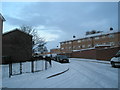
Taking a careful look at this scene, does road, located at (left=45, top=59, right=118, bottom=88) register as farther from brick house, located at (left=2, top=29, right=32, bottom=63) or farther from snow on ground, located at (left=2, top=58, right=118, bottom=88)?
brick house, located at (left=2, top=29, right=32, bottom=63)

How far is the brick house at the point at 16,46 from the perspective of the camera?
2473cm

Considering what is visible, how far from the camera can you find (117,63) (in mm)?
15664

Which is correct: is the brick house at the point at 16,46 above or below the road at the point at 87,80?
above

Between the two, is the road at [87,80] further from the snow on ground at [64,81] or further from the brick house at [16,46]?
the brick house at [16,46]

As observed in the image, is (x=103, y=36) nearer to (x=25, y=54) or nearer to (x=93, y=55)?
(x=93, y=55)

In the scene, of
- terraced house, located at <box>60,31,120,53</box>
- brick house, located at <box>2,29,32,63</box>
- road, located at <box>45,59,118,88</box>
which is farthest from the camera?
terraced house, located at <box>60,31,120,53</box>

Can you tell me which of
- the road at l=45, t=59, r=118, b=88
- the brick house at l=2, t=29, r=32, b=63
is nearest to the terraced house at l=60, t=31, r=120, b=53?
the brick house at l=2, t=29, r=32, b=63

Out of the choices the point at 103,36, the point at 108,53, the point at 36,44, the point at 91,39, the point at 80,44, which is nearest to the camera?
the point at 108,53

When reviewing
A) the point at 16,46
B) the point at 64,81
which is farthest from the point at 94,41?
the point at 64,81

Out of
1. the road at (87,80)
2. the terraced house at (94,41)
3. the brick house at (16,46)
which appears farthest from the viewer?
the terraced house at (94,41)

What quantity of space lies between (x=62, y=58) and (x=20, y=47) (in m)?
8.95

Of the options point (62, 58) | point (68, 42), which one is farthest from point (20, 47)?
point (68, 42)

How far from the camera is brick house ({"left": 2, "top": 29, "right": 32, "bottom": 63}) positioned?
2473 cm

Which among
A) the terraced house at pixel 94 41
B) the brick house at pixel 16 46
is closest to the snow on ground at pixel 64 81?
the brick house at pixel 16 46
